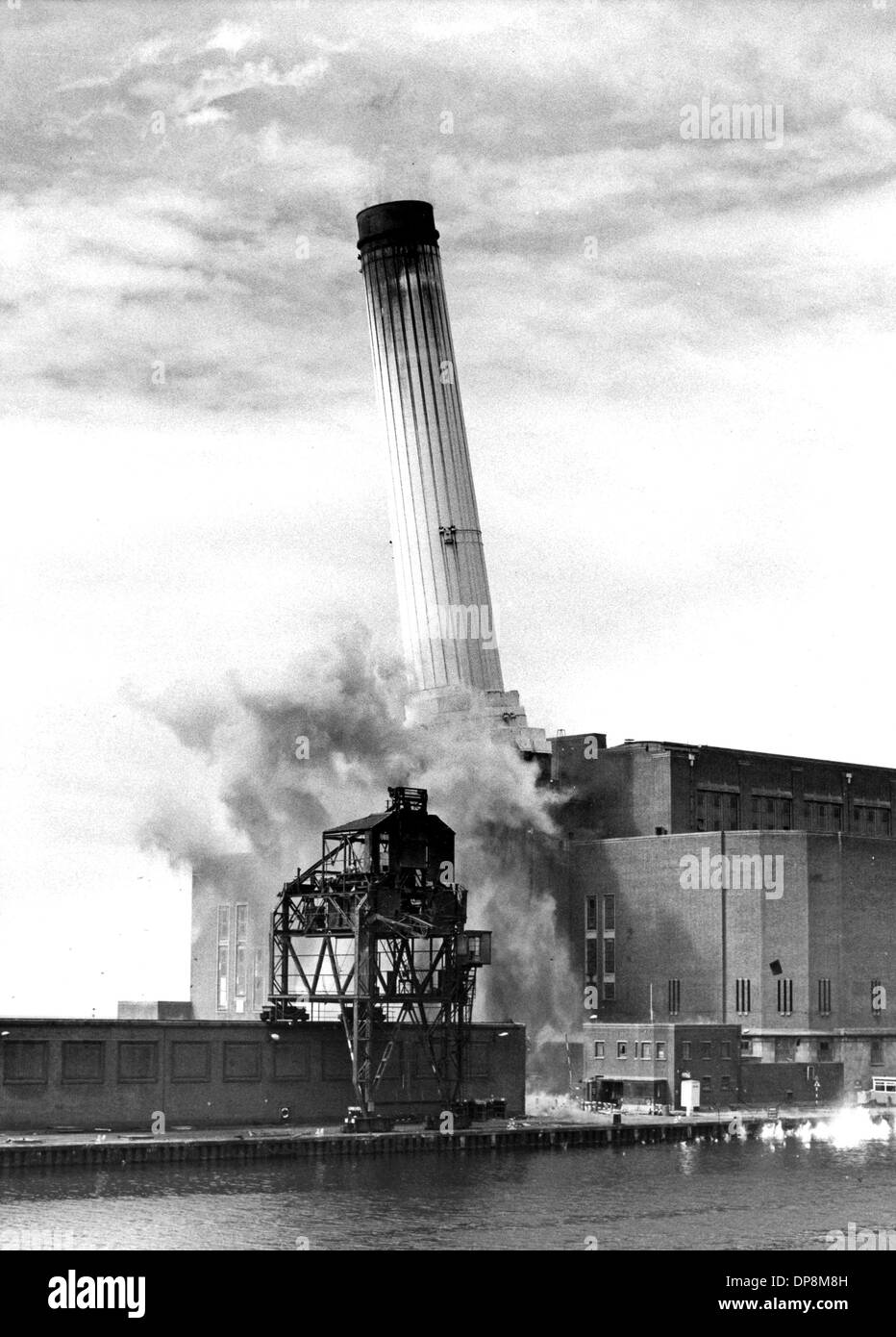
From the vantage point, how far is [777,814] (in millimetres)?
119812

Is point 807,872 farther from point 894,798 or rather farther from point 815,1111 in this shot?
point 894,798

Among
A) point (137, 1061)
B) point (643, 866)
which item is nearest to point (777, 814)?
point (643, 866)

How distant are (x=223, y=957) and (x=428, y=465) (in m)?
30.1

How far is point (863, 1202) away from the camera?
222ft

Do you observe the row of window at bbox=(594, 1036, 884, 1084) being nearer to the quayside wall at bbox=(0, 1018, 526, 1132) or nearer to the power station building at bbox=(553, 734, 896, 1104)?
the power station building at bbox=(553, 734, 896, 1104)

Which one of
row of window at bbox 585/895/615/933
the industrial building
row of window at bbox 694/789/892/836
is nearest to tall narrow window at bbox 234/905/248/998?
the industrial building

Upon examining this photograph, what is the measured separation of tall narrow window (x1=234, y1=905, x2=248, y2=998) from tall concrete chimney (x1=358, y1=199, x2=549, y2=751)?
1499cm

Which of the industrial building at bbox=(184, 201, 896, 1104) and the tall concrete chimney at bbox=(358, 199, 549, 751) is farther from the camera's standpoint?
the tall concrete chimney at bbox=(358, 199, 549, 751)

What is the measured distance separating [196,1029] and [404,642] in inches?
→ 1575

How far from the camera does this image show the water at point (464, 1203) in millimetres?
57906

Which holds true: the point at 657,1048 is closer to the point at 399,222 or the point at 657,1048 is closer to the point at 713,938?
the point at 713,938

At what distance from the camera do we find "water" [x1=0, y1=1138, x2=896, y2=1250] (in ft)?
190
